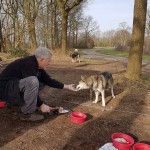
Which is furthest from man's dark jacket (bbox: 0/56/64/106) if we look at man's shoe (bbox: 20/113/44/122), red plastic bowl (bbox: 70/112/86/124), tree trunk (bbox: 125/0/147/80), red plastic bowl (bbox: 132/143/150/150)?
tree trunk (bbox: 125/0/147/80)

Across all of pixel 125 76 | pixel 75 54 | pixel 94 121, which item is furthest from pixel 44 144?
pixel 75 54

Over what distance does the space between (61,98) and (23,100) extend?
83.5 inches

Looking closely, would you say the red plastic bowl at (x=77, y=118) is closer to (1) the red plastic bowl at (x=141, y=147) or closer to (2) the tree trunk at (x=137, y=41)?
(1) the red plastic bowl at (x=141, y=147)

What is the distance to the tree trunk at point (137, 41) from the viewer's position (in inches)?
400

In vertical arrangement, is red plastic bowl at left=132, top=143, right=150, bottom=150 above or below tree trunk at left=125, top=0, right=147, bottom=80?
below

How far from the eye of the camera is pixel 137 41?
10172 millimetres

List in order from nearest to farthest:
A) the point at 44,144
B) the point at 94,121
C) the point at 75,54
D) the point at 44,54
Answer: the point at 44,144, the point at 44,54, the point at 94,121, the point at 75,54

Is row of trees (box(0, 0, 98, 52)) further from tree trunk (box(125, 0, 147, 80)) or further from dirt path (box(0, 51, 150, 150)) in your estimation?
dirt path (box(0, 51, 150, 150))

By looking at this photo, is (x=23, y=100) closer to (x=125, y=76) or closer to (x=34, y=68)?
(x=34, y=68)

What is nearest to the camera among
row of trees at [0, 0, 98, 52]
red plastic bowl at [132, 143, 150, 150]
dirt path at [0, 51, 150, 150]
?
red plastic bowl at [132, 143, 150, 150]

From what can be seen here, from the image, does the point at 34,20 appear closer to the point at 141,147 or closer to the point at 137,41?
the point at 137,41

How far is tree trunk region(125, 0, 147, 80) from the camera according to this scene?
10.1 m

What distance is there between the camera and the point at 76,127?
4777 mm

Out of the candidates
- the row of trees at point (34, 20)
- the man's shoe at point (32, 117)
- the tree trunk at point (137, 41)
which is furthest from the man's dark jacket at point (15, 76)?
the row of trees at point (34, 20)
